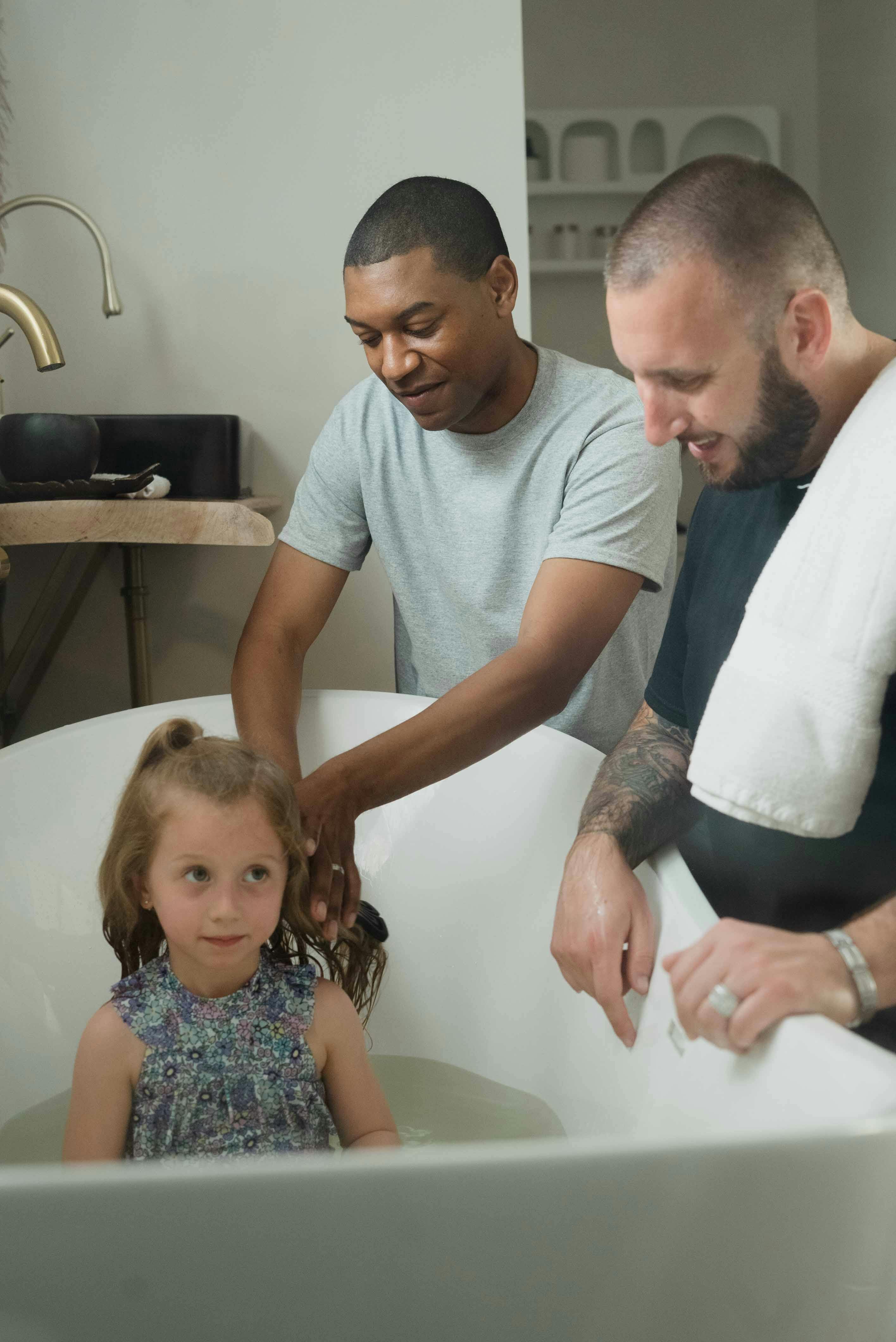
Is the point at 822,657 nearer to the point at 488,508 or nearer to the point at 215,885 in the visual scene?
the point at 215,885

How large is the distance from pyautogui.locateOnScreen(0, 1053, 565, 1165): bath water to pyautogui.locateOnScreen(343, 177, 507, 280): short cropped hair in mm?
1017

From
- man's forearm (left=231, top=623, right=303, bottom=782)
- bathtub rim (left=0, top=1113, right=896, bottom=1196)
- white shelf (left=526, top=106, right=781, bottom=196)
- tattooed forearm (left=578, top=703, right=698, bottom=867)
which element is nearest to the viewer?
bathtub rim (left=0, top=1113, right=896, bottom=1196)

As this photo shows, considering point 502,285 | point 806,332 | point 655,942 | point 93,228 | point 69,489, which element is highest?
point 93,228

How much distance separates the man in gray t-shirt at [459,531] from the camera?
1283mm

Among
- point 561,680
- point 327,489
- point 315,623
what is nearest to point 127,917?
point 561,680

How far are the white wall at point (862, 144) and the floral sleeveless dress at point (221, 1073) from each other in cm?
278

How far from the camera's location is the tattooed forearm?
1.14 m

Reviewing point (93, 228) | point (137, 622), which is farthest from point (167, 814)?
point (93, 228)

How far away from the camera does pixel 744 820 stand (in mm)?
978

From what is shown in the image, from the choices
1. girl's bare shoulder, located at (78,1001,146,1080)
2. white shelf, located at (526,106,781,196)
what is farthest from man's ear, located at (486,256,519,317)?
white shelf, located at (526,106,781,196)

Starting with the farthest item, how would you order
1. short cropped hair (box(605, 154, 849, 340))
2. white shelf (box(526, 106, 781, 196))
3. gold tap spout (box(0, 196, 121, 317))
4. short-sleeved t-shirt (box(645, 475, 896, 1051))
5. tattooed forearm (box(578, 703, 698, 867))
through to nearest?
1. white shelf (box(526, 106, 781, 196))
2. gold tap spout (box(0, 196, 121, 317))
3. tattooed forearm (box(578, 703, 698, 867))
4. short-sleeved t-shirt (box(645, 475, 896, 1051))
5. short cropped hair (box(605, 154, 849, 340))

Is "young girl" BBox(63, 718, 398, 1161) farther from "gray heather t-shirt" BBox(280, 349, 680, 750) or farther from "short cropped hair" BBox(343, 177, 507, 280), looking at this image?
"short cropped hair" BBox(343, 177, 507, 280)

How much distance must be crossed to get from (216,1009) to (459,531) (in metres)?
0.81

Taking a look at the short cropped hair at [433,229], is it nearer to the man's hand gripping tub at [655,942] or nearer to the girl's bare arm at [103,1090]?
the man's hand gripping tub at [655,942]
